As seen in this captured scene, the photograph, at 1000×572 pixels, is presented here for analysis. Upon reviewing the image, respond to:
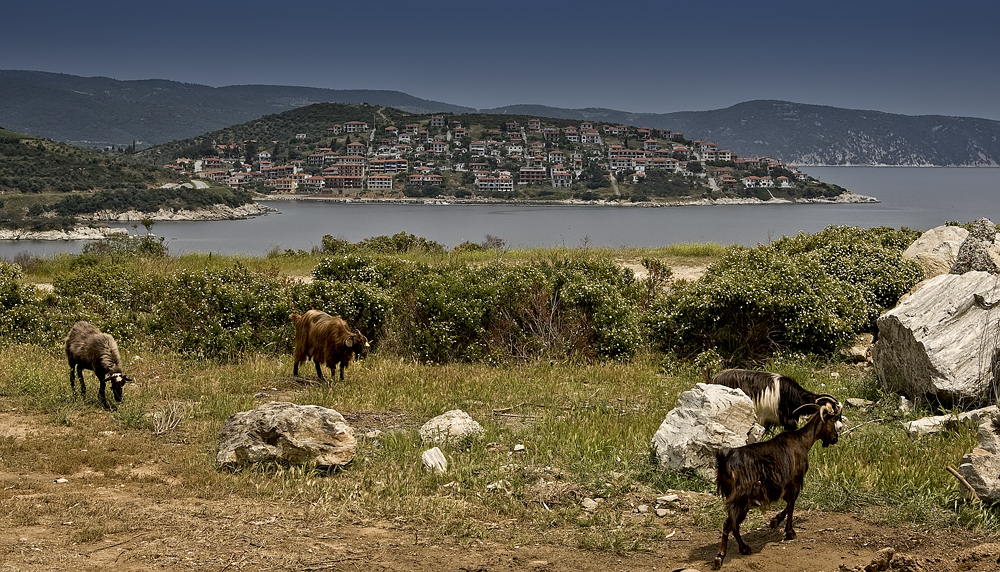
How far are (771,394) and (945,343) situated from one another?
8.34 feet

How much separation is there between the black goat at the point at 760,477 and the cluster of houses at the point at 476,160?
130474 millimetres

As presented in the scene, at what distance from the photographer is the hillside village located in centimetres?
13188

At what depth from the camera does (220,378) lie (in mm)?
9664

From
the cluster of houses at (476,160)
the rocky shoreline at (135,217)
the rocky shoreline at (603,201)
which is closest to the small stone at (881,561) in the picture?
the rocky shoreline at (135,217)

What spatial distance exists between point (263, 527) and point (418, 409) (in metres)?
3.23

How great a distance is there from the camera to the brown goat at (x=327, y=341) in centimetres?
914

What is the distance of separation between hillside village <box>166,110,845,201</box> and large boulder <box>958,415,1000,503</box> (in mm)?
117609

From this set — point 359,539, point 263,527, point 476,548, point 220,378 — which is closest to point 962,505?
point 476,548

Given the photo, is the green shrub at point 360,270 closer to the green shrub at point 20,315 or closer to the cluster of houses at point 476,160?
the green shrub at point 20,315

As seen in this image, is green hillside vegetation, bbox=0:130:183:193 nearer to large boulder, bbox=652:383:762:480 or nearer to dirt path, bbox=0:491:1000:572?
dirt path, bbox=0:491:1000:572

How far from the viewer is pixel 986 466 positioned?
214 inches

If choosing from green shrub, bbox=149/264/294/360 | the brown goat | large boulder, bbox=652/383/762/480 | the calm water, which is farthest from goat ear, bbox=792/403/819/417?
the calm water

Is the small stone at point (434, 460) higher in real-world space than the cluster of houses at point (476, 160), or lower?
lower

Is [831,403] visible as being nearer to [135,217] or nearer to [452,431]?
[452,431]
